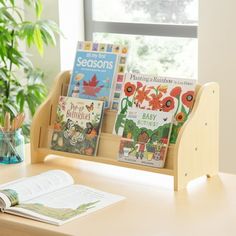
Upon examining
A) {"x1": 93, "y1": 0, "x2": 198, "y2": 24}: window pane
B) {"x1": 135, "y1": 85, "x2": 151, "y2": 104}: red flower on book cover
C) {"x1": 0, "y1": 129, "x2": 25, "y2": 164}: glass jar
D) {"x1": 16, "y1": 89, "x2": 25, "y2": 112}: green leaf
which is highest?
{"x1": 93, "y1": 0, "x2": 198, "y2": 24}: window pane

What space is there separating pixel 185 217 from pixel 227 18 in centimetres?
165

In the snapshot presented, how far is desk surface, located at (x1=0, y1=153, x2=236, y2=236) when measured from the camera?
71.3 inches

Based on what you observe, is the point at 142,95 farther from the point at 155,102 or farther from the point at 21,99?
the point at 21,99

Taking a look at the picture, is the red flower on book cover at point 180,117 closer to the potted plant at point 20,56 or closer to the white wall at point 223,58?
the white wall at point 223,58

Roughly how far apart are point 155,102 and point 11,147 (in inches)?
23.4

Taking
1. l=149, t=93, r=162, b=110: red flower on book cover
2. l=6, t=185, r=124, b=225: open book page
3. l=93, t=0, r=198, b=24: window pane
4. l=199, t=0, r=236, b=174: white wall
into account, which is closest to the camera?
l=6, t=185, r=124, b=225: open book page

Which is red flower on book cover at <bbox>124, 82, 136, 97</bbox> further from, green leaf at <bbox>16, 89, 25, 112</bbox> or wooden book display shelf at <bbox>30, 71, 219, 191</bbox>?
green leaf at <bbox>16, 89, 25, 112</bbox>

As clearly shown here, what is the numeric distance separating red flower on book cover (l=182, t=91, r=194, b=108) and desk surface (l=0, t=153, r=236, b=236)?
271 millimetres

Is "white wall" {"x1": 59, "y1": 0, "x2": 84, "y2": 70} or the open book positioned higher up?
"white wall" {"x1": 59, "y1": 0, "x2": 84, "y2": 70}

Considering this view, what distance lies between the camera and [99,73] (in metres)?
2.36

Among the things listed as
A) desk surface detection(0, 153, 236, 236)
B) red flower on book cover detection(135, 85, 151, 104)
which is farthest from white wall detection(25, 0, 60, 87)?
red flower on book cover detection(135, 85, 151, 104)

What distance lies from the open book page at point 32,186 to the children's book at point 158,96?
251mm

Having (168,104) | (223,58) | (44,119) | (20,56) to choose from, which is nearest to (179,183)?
(168,104)

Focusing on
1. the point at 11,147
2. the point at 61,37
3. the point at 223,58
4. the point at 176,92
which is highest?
the point at 61,37
